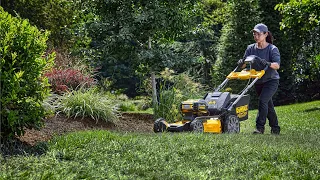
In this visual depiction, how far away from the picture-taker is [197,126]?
7102 millimetres

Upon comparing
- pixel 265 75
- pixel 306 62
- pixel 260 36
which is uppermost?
pixel 260 36

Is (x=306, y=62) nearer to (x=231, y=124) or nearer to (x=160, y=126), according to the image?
(x=231, y=124)

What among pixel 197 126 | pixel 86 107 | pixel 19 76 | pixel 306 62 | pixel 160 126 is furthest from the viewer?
pixel 306 62

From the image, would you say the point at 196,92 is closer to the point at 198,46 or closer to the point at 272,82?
the point at 272,82

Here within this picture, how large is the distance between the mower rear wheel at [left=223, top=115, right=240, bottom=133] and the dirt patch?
1503 mm

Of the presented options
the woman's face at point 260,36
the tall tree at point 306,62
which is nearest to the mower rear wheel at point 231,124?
the woman's face at point 260,36

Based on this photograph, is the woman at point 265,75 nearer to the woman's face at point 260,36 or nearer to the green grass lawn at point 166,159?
the woman's face at point 260,36

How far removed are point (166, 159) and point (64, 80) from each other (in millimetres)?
5296

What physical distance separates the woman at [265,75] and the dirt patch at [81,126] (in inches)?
77.4

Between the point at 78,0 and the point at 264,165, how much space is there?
7.52m

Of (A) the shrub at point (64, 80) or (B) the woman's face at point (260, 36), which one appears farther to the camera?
(A) the shrub at point (64, 80)

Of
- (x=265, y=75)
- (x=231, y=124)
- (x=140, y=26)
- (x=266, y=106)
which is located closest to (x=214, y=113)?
(x=231, y=124)

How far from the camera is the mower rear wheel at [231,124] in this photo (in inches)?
291

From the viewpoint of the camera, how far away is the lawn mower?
7.21 metres
